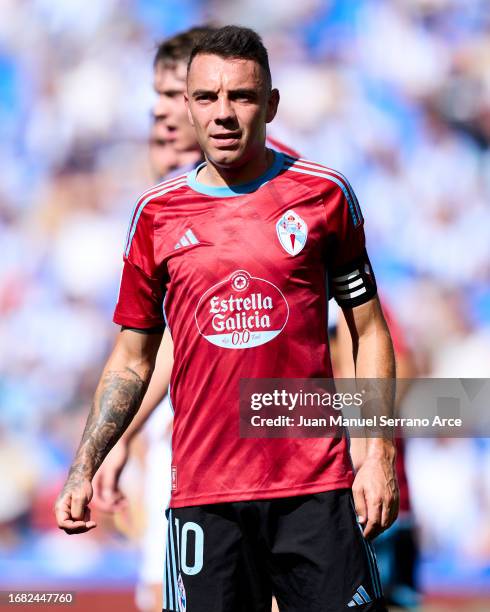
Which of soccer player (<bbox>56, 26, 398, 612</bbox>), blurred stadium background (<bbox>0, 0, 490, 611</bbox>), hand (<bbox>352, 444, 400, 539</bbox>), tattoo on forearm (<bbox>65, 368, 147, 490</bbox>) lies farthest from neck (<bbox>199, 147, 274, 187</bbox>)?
blurred stadium background (<bbox>0, 0, 490, 611</bbox>)

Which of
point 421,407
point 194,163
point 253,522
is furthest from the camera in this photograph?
point 421,407

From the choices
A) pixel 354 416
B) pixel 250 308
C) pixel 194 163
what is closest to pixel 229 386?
pixel 250 308

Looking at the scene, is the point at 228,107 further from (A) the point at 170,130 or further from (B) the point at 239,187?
(A) the point at 170,130

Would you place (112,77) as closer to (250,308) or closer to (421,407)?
(421,407)

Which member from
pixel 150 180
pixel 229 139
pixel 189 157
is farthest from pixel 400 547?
pixel 229 139

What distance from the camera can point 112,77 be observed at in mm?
5621

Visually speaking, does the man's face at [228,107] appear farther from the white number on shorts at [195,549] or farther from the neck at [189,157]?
the neck at [189,157]

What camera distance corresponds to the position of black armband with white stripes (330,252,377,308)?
10.1ft

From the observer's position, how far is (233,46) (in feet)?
9.99

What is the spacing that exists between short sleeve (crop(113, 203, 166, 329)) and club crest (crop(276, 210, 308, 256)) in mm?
333

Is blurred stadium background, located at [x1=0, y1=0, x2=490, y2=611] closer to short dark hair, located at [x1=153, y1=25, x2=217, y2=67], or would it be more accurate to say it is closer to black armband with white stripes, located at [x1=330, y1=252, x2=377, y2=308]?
short dark hair, located at [x1=153, y1=25, x2=217, y2=67]

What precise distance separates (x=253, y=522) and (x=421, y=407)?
2548 mm

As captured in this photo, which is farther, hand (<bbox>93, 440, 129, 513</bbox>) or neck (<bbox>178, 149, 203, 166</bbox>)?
neck (<bbox>178, 149, 203, 166</bbox>)

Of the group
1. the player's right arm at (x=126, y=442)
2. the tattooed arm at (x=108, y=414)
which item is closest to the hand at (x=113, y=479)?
the player's right arm at (x=126, y=442)
